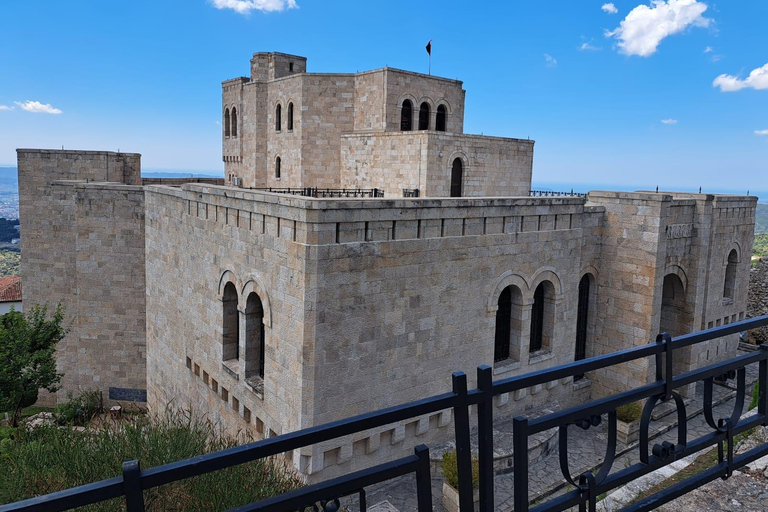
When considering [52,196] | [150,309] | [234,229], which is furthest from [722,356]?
[52,196]

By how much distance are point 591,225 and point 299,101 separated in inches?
469

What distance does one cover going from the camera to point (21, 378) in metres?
17.3

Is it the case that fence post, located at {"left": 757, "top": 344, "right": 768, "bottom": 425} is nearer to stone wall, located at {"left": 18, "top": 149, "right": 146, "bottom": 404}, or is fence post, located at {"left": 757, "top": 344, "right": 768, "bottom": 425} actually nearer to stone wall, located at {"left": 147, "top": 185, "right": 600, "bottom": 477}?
stone wall, located at {"left": 147, "top": 185, "right": 600, "bottom": 477}

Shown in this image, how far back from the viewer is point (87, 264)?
61.9ft

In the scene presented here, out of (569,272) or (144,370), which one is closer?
(569,272)

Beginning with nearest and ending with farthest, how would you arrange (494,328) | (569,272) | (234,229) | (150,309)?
(234,229) < (494,328) < (569,272) < (150,309)

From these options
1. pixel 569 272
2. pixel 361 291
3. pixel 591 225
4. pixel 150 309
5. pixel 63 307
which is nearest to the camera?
pixel 361 291

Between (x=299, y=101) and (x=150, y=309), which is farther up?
(x=299, y=101)

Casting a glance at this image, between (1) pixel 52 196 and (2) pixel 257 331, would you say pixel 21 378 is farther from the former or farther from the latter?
(2) pixel 257 331

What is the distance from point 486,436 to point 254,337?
29.2ft

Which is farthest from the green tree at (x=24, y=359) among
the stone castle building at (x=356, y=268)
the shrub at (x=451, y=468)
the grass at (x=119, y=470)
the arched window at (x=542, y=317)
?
the arched window at (x=542, y=317)

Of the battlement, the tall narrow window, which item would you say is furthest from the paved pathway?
the battlement

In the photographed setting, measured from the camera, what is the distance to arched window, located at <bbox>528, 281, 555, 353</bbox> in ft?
43.5

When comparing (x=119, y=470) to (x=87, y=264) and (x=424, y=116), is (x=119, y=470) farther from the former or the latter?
(x=424, y=116)
